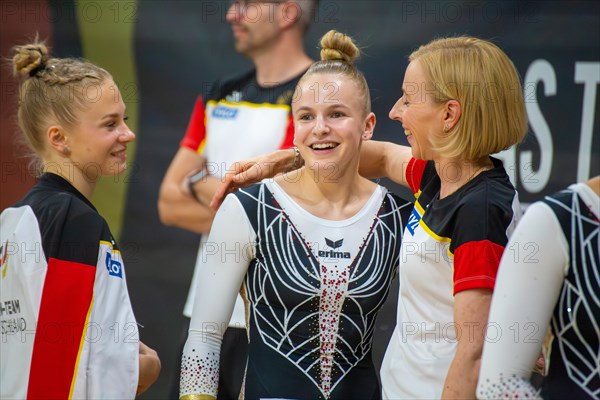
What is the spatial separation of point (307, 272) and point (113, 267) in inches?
19.9

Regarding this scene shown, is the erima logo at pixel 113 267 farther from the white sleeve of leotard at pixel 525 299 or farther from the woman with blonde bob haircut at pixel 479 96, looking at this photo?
the white sleeve of leotard at pixel 525 299

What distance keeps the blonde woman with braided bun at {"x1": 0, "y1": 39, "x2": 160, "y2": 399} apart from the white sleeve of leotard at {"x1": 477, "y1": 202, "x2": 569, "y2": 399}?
97cm

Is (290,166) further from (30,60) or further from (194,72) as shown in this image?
(194,72)

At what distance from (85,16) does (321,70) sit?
139cm

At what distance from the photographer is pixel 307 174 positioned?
2334 millimetres

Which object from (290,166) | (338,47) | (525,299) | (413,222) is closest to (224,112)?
(290,166)

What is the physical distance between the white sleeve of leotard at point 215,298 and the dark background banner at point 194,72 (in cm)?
118

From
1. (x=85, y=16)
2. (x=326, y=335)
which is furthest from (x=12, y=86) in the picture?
(x=326, y=335)

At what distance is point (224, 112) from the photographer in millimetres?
3359

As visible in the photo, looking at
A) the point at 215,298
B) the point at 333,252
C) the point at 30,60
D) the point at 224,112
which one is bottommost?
the point at 215,298

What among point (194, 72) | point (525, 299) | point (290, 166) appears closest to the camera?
point (525, 299)

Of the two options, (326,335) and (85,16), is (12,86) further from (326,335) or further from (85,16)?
(326,335)

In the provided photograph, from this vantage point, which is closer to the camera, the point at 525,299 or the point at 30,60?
the point at 525,299

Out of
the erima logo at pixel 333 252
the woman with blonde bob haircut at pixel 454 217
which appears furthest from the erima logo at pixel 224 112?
the woman with blonde bob haircut at pixel 454 217
